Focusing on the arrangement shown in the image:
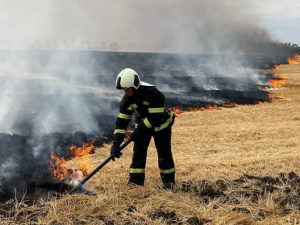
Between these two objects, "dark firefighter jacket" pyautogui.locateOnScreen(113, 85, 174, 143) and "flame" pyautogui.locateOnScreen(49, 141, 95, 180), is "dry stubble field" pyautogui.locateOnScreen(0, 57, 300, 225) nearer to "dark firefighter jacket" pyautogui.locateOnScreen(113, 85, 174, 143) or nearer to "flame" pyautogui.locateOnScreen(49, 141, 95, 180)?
"flame" pyautogui.locateOnScreen(49, 141, 95, 180)

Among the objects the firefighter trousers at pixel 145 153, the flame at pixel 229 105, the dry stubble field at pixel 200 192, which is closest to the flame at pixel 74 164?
the dry stubble field at pixel 200 192

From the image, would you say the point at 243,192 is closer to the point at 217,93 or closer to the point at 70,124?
the point at 70,124

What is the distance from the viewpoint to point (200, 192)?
598 centimetres

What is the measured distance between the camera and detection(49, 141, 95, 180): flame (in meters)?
7.11

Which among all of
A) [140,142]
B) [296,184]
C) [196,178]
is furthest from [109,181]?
[296,184]

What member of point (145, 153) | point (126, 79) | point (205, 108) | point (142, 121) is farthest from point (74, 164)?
point (205, 108)

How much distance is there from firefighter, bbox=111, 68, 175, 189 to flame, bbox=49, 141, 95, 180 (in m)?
1.38

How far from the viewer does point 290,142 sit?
1133cm

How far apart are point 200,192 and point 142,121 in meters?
1.48

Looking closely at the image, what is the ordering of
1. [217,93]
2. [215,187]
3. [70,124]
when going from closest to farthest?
[215,187] → [70,124] → [217,93]

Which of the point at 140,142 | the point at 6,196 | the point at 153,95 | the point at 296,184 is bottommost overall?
the point at 6,196

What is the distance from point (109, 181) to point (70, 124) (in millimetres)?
6155

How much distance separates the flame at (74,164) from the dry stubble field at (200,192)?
0.30m

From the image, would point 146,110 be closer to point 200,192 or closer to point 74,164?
point 200,192
